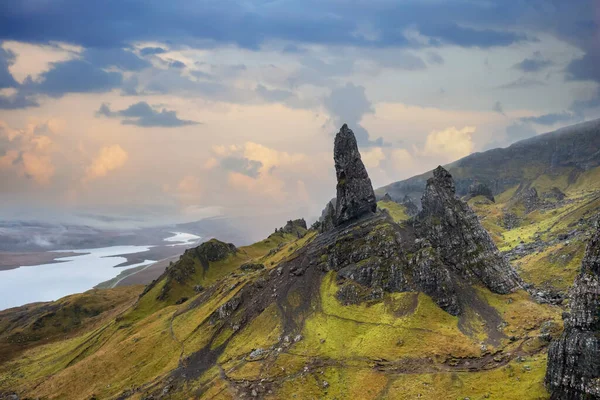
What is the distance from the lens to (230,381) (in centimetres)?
9731

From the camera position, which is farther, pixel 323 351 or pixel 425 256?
pixel 425 256

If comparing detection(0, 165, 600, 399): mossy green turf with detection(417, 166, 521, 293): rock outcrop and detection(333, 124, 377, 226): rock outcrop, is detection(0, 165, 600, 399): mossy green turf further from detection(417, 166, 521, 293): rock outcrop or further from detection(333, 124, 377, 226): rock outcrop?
detection(333, 124, 377, 226): rock outcrop

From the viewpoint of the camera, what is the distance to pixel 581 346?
200 ft

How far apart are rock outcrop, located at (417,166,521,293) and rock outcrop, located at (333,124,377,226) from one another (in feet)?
68.7

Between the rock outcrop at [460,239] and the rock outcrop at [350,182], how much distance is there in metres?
20.9

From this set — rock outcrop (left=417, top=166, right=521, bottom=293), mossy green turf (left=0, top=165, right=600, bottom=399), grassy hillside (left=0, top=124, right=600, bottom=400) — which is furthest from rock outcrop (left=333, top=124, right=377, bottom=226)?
mossy green turf (left=0, top=165, right=600, bottom=399)

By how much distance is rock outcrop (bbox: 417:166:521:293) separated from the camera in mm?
113425

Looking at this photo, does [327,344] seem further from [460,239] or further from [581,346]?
[581,346]

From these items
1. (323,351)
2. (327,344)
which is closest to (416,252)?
(327,344)

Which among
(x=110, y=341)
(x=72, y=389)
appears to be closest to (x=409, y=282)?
(x=72, y=389)

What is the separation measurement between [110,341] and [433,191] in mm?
149941

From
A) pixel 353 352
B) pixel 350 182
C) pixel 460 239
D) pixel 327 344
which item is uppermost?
pixel 350 182

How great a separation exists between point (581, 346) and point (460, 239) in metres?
61.0

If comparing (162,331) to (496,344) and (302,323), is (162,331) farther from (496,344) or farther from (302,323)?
(496,344)
